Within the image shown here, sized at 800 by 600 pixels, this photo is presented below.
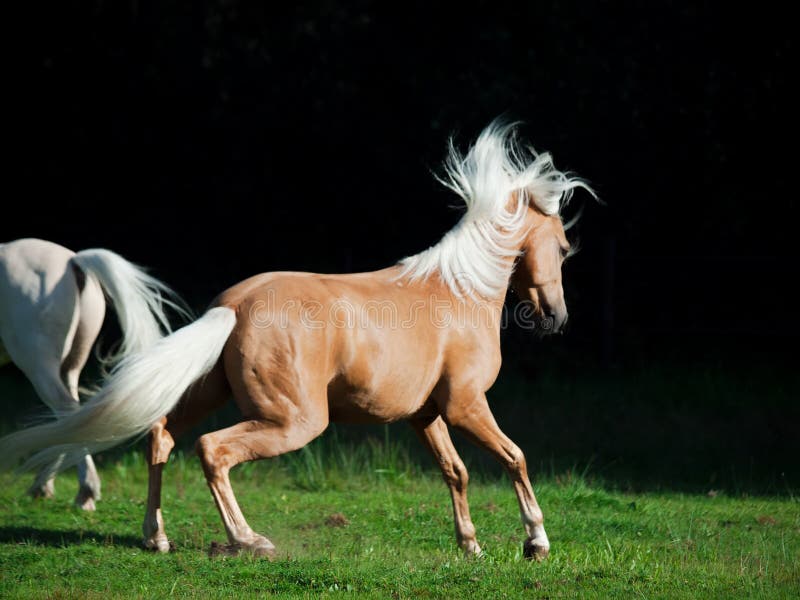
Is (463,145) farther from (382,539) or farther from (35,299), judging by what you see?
(382,539)

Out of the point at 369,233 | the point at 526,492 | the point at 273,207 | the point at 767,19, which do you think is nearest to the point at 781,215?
the point at 767,19

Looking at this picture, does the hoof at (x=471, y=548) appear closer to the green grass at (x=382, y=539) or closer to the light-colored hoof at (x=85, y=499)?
the green grass at (x=382, y=539)

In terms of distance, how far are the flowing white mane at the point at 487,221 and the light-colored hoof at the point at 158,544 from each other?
6.49 feet

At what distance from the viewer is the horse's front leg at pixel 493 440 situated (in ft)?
16.4

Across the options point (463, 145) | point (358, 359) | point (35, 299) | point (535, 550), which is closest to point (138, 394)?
point (358, 359)

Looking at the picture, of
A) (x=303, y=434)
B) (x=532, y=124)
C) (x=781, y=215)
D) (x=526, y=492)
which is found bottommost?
(x=526, y=492)

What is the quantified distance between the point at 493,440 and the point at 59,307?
322cm

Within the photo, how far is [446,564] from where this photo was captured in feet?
15.3

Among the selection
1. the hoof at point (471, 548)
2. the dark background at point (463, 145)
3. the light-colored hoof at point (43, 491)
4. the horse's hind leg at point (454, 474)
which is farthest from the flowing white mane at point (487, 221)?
the dark background at point (463, 145)

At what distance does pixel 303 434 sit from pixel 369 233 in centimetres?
808

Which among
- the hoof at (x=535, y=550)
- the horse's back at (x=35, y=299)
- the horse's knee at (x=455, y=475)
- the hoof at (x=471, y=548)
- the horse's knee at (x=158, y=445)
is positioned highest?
the horse's back at (x=35, y=299)

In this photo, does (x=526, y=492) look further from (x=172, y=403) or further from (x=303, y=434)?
(x=172, y=403)

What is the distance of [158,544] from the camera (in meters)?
5.07

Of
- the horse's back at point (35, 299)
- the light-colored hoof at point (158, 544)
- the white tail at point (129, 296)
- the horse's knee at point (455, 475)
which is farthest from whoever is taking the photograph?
the horse's back at point (35, 299)
